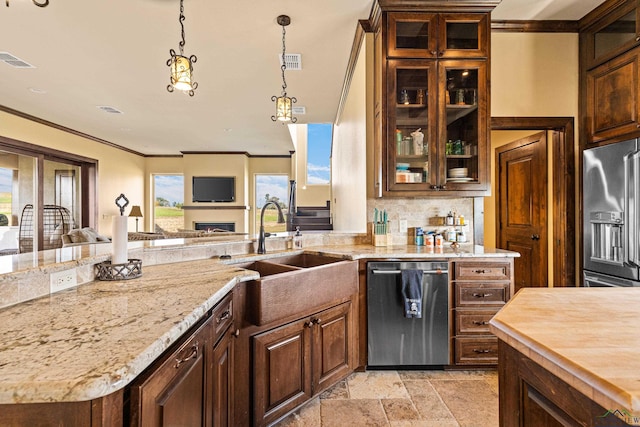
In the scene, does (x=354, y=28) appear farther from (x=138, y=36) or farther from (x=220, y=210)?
(x=220, y=210)

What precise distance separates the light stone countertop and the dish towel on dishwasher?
1.24 metres

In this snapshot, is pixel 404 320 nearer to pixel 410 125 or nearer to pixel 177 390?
pixel 410 125

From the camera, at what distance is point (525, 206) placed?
3.60 m

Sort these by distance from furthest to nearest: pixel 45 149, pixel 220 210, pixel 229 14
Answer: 1. pixel 220 210
2. pixel 45 149
3. pixel 229 14

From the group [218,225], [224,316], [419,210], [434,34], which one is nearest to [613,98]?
[434,34]

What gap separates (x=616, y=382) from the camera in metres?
0.62

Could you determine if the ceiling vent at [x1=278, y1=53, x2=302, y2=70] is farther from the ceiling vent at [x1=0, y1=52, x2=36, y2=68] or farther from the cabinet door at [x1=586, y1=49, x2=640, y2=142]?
the ceiling vent at [x1=0, y1=52, x2=36, y2=68]

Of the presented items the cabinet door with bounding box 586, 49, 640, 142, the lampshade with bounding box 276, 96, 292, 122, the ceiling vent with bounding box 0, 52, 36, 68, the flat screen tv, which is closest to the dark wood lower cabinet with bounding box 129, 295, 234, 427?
the lampshade with bounding box 276, 96, 292, 122

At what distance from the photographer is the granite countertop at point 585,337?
627 mm

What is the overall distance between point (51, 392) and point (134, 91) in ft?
16.0

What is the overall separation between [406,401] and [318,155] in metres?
7.11

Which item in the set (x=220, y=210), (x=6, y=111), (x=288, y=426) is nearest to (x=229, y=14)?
(x=288, y=426)

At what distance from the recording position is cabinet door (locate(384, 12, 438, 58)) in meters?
2.68

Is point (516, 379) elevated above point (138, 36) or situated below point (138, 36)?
below
